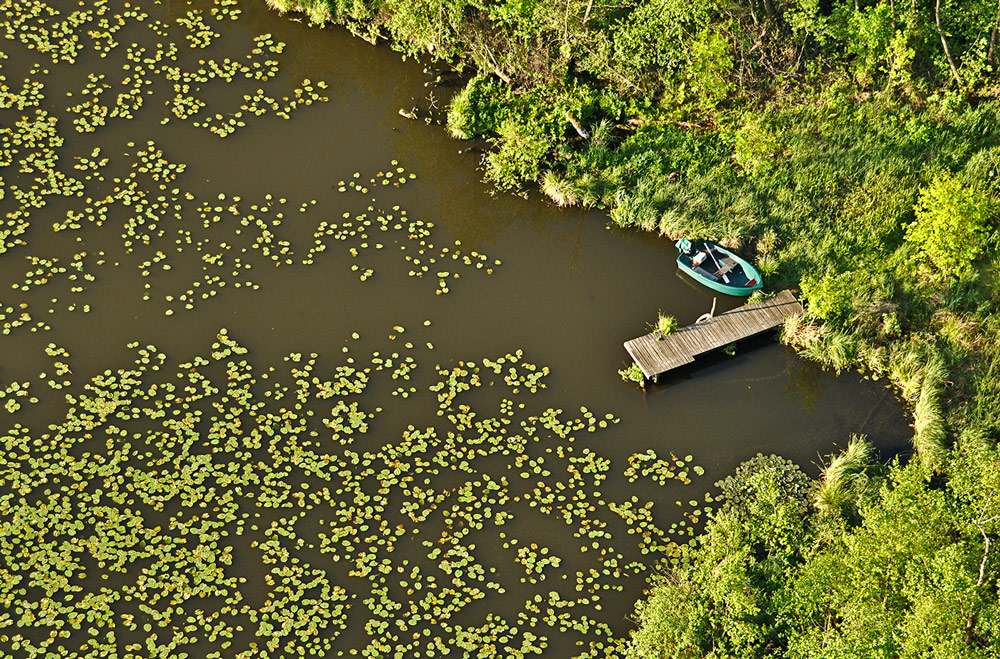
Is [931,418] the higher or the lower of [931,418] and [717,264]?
the lower

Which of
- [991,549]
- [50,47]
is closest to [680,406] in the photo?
[991,549]

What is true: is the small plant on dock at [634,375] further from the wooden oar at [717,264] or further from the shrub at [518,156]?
the shrub at [518,156]

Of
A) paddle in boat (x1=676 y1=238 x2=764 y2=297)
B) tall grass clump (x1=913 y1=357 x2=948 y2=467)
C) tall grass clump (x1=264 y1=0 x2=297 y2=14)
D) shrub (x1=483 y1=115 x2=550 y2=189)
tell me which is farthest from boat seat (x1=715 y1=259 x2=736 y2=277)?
tall grass clump (x1=264 y1=0 x2=297 y2=14)

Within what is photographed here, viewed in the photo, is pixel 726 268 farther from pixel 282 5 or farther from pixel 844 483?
pixel 282 5

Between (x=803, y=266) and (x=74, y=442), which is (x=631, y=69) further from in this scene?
(x=74, y=442)

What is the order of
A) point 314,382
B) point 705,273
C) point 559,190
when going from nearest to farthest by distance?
point 314,382, point 705,273, point 559,190

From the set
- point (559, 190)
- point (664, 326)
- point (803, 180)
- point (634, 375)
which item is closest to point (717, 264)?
point (664, 326)
